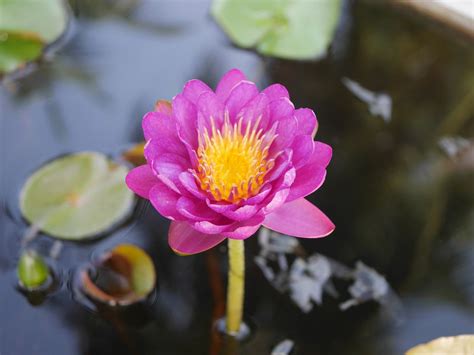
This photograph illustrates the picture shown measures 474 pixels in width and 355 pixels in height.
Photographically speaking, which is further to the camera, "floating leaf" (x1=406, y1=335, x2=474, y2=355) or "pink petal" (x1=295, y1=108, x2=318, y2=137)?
"floating leaf" (x1=406, y1=335, x2=474, y2=355)

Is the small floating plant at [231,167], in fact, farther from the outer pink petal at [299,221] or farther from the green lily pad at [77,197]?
the green lily pad at [77,197]

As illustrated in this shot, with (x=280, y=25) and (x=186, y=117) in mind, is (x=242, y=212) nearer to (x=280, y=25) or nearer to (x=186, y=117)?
(x=186, y=117)

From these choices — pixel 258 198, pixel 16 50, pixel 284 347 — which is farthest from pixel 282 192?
pixel 16 50

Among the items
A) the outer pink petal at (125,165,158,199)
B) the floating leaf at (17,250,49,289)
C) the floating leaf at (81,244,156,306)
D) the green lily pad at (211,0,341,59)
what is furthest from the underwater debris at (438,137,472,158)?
the floating leaf at (17,250,49,289)

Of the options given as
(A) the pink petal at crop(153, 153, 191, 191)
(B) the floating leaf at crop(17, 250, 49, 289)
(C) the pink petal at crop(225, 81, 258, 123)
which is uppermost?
(C) the pink petal at crop(225, 81, 258, 123)

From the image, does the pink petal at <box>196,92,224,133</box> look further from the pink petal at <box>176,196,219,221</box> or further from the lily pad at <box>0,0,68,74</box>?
the lily pad at <box>0,0,68,74</box>

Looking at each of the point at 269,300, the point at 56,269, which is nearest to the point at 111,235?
the point at 56,269

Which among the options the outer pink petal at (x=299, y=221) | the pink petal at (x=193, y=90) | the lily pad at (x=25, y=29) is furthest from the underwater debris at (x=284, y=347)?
the lily pad at (x=25, y=29)
